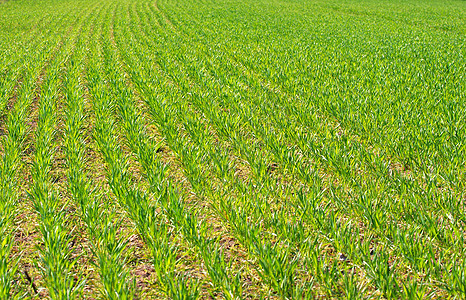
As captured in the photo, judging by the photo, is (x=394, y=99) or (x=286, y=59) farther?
(x=286, y=59)

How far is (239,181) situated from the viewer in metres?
3.71

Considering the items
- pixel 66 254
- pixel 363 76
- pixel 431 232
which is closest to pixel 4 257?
pixel 66 254

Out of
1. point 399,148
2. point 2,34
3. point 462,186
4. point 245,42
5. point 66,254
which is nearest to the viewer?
point 66,254

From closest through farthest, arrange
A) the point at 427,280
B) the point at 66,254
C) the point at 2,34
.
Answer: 1. the point at 427,280
2. the point at 66,254
3. the point at 2,34

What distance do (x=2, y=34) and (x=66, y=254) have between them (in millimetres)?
16462

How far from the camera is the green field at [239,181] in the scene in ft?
8.41

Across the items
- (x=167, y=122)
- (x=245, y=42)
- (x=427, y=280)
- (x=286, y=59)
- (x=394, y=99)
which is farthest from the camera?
(x=245, y=42)

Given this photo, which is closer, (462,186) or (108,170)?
(462,186)

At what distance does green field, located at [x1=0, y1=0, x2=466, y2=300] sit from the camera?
2562 mm

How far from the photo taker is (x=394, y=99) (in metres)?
6.12

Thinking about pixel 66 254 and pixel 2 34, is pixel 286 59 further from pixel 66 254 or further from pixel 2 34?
pixel 2 34

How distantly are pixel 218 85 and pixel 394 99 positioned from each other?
3.16 metres

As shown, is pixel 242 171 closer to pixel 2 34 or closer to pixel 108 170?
pixel 108 170

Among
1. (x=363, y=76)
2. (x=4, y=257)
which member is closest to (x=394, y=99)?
(x=363, y=76)
